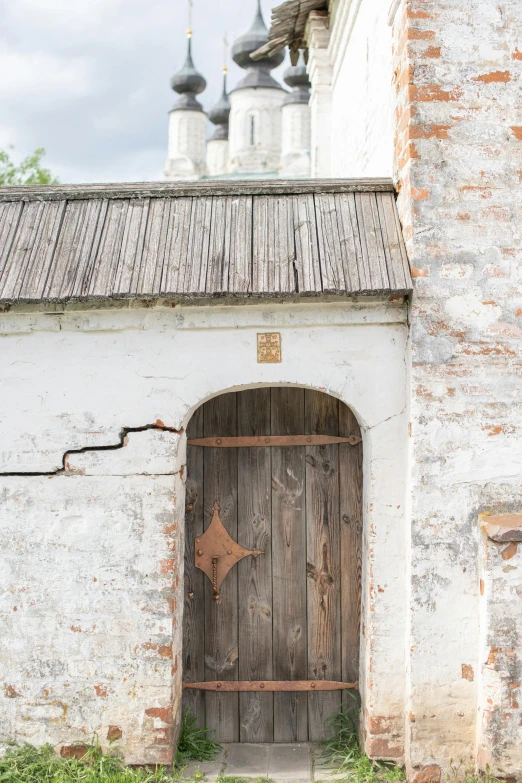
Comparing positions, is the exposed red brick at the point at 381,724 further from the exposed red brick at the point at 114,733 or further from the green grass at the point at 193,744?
the exposed red brick at the point at 114,733

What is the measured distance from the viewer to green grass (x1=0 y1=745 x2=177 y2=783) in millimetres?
3789

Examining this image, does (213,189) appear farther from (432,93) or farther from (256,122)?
(256,122)

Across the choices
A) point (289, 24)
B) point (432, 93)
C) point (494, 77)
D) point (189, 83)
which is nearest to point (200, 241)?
point (432, 93)

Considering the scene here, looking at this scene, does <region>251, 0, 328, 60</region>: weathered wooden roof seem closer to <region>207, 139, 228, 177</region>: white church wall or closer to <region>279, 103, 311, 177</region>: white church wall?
<region>279, 103, 311, 177</region>: white church wall

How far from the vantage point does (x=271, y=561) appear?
444 centimetres

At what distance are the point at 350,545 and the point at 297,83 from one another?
987 inches

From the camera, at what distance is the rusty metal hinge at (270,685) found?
436 cm

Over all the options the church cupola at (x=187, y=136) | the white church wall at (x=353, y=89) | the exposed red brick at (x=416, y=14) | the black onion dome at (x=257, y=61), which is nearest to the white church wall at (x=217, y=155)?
the church cupola at (x=187, y=136)

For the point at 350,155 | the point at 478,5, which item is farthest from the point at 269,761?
the point at 350,155

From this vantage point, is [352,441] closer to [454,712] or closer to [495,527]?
[495,527]

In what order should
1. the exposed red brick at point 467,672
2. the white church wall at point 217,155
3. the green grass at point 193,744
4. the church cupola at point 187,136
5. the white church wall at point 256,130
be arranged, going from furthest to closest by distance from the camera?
the white church wall at point 217,155
the church cupola at point 187,136
the white church wall at point 256,130
the green grass at point 193,744
the exposed red brick at point 467,672

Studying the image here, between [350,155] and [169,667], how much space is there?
14.9ft

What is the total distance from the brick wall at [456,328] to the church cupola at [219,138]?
3304 centimetres

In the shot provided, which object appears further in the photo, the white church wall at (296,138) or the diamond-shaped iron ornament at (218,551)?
the white church wall at (296,138)
